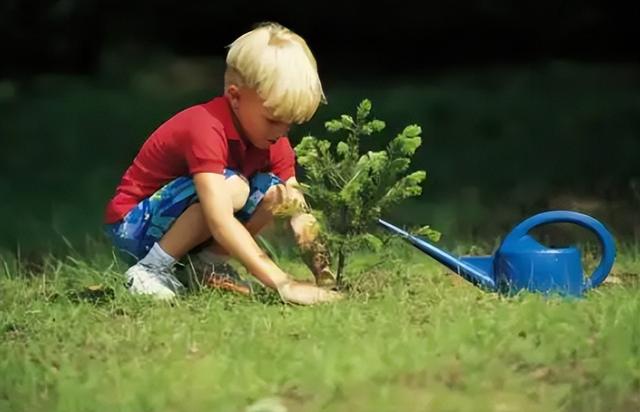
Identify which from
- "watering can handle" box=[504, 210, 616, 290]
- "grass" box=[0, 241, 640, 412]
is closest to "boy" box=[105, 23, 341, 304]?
"grass" box=[0, 241, 640, 412]

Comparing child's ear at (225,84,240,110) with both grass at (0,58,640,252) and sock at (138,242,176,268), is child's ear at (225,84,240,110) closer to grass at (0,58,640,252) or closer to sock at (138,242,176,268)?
sock at (138,242,176,268)

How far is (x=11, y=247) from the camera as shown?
445 centimetres

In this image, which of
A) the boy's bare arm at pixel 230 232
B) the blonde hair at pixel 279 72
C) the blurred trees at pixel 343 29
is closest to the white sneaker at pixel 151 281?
the boy's bare arm at pixel 230 232

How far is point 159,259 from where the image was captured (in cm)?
341

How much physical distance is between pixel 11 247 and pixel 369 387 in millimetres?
2245

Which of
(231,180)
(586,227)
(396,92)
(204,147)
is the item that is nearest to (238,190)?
(231,180)

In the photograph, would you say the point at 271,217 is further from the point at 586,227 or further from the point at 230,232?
the point at 586,227

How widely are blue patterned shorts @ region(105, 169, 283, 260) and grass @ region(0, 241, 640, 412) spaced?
15 cm

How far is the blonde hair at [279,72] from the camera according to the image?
10.7 feet

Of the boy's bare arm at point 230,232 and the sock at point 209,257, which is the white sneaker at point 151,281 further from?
the boy's bare arm at point 230,232

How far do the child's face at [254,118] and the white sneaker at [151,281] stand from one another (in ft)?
1.40

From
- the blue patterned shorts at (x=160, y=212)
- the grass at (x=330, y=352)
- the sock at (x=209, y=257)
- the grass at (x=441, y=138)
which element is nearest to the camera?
the grass at (x=330, y=352)

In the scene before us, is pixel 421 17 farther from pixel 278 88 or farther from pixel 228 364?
pixel 228 364

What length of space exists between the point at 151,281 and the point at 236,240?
0.30 m
